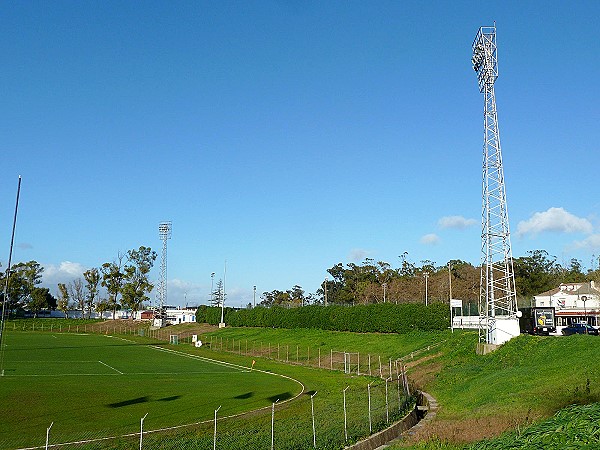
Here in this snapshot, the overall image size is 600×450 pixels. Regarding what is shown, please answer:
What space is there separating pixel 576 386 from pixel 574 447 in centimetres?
1633

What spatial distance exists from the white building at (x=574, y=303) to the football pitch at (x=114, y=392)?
4697cm

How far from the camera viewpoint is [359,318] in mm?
68125

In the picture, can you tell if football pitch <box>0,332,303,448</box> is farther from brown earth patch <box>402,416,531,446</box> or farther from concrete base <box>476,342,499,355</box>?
concrete base <box>476,342,499,355</box>

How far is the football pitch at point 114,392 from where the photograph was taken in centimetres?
2311

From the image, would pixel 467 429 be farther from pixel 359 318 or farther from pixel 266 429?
pixel 359 318

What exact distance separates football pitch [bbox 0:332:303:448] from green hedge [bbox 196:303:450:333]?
18671mm

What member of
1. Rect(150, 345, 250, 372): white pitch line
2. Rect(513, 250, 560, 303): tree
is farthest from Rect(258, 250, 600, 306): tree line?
Rect(150, 345, 250, 372): white pitch line

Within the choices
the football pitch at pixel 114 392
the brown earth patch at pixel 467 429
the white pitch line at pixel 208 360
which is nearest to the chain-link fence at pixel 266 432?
the football pitch at pixel 114 392

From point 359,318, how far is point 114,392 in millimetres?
38561

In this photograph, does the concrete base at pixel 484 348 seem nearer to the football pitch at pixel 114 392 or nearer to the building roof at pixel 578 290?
the football pitch at pixel 114 392

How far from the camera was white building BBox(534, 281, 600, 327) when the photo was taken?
75375 mm

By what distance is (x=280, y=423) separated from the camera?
22219mm

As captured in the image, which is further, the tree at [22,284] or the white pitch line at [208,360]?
the tree at [22,284]

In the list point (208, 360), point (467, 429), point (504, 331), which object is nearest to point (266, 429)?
point (467, 429)
